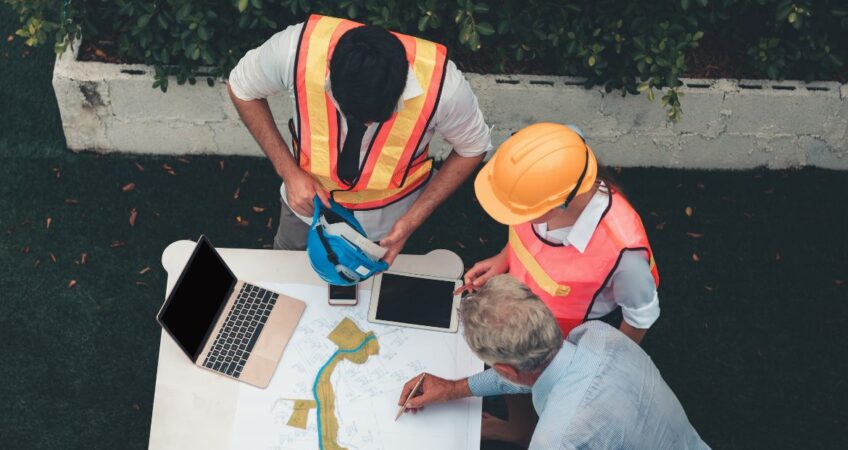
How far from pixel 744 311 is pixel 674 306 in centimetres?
38

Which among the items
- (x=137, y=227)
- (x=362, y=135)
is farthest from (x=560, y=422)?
(x=137, y=227)

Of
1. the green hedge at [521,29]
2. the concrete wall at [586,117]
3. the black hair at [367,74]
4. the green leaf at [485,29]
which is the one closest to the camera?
the black hair at [367,74]

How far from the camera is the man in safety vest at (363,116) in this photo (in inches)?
99.4

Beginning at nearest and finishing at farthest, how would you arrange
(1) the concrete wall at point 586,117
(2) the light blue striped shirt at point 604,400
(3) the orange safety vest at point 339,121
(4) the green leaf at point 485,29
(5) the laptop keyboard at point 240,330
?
(2) the light blue striped shirt at point 604,400
(3) the orange safety vest at point 339,121
(5) the laptop keyboard at point 240,330
(4) the green leaf at point 485,29
(1) the concrete wall at point 586,117

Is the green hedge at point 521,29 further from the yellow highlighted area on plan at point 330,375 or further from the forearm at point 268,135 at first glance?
the yellow highlighted area on plan at point 330,375

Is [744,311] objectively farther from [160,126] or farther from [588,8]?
[160,126]

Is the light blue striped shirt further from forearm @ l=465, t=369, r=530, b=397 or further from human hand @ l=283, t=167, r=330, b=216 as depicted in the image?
human hand @ l=283, t=167, r=330, b=216

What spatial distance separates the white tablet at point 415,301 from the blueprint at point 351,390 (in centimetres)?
4

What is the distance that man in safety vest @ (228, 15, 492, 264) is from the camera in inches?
99.4

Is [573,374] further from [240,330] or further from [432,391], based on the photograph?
[240,330]

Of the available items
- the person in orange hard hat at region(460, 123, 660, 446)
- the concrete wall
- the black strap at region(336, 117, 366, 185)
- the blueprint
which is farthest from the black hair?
the concrete wall

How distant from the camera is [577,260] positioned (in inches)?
107

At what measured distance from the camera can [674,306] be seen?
4.33 m

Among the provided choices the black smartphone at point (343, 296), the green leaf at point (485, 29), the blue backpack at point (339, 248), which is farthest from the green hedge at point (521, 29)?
the black smartphone at point (343, 296)
